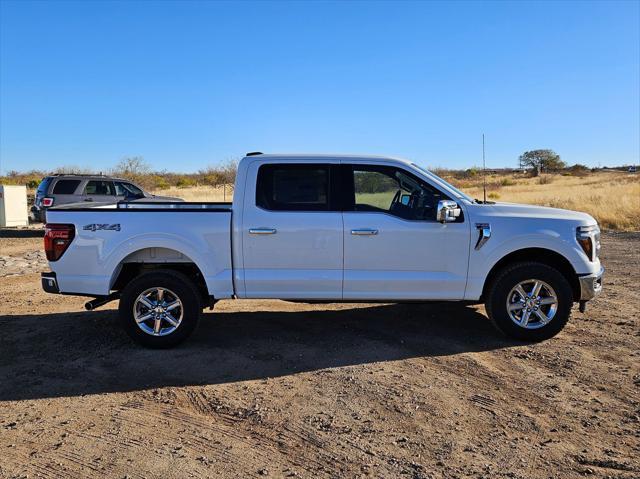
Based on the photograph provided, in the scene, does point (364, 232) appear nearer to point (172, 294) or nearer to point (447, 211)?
point (447, 211)

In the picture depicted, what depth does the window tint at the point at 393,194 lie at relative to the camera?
552cm

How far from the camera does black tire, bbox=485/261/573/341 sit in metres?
5.48

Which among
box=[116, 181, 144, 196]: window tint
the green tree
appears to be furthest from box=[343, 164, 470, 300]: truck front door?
the green tree

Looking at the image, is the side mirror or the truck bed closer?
A: the side mirror

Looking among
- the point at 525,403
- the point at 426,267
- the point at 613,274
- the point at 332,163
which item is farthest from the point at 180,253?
the point at 613,274

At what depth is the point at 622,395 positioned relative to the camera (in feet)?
13.9

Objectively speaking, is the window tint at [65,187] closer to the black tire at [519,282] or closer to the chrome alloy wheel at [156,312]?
the chrome alloy wheel at [156,312]

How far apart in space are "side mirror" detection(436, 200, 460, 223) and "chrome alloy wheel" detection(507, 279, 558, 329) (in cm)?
102

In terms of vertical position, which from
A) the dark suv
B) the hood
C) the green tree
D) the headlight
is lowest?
the headlight

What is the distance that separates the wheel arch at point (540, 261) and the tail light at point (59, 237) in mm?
4359

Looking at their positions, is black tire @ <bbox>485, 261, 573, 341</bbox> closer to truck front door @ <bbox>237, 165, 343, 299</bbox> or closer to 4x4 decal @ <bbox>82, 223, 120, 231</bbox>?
truck front door @ <bbox>237, 165, 343, 299</bbox>

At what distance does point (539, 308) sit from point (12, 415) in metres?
4.96

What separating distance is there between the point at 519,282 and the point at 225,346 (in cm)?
317

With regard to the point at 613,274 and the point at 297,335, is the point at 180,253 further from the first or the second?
the point at 613,274
